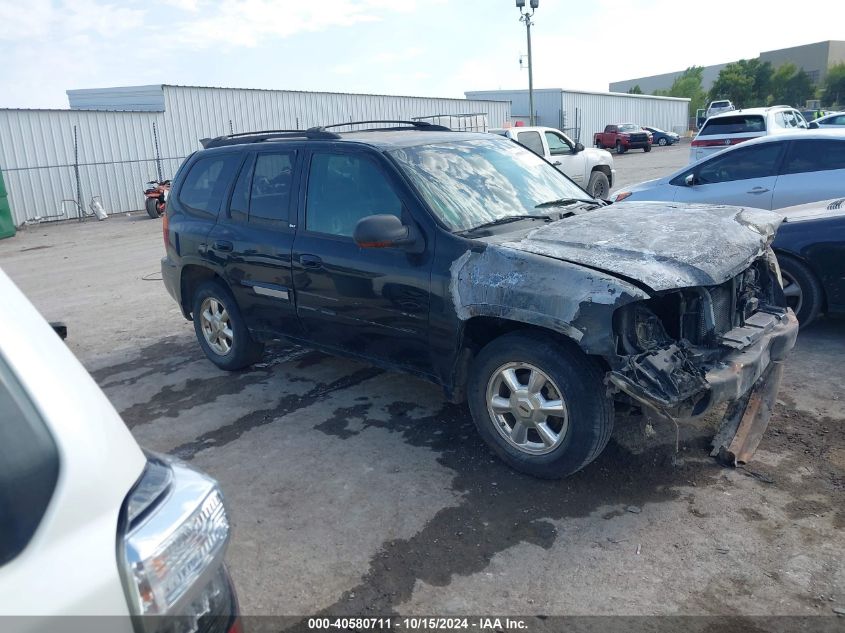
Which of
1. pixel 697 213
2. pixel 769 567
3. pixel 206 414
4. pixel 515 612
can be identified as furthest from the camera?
pixel 206 414

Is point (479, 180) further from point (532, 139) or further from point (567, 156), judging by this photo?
point (567, 156)

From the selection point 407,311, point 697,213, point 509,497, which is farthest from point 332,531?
point 697,213

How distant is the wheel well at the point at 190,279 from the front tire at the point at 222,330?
0.08 metres

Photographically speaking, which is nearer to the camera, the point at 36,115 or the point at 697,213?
the point at 697,213

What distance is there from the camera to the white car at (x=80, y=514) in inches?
47.9

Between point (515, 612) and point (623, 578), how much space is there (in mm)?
534

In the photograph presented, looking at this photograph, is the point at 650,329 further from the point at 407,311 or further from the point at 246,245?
the point at 246,245

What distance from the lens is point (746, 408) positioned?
13.7 feet

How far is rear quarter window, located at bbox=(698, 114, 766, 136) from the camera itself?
621 inches

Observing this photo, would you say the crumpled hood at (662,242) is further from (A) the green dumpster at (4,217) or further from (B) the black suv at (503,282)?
(A) the green dumpster at (4,217)

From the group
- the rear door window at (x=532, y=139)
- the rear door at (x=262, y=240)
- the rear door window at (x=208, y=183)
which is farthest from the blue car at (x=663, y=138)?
the rear door at (x=262, y=240)

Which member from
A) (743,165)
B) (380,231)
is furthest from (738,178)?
(380,231)

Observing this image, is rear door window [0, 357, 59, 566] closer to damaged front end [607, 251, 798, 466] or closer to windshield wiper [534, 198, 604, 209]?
damaged front end [607, 251, 798, 466]

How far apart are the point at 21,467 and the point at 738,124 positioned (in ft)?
56.9
